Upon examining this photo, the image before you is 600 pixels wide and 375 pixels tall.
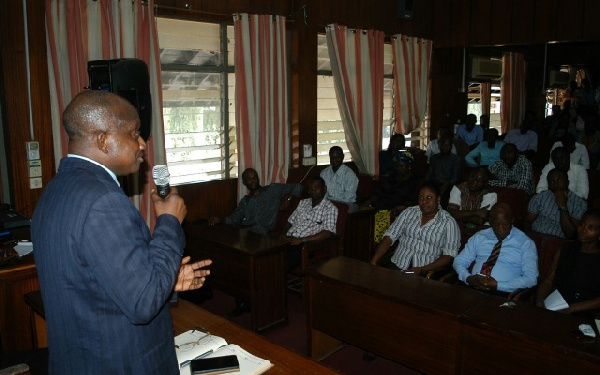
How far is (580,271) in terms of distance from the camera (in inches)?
128

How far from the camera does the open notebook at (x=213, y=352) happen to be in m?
1.84

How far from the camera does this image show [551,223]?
4473mm

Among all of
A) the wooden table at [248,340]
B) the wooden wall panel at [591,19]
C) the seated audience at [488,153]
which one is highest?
the wooden wall panel at [591,19]

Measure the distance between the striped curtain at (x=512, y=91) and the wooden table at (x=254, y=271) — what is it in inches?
240

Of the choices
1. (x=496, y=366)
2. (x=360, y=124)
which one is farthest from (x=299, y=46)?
(x=496, y=366)

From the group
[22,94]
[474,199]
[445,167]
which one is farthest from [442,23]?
[22,94]

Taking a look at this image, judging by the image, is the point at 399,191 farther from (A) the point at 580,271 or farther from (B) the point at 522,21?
(B) the point at 522,21

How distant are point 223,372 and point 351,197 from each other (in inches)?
175

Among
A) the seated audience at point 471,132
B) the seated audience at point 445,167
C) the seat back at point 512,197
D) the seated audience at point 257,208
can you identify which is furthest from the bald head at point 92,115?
the seated audience at point 471,132

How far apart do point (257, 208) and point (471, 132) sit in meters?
4.71

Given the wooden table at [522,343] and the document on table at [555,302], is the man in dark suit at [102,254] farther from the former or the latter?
the document on table at [555,302]

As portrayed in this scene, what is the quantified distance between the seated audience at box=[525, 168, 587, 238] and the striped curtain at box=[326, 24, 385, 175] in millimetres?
2911

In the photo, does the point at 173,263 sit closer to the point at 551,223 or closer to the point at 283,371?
the point at 283,371

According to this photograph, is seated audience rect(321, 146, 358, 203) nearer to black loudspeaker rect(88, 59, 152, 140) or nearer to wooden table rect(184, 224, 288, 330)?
wooden table rect(184, 224, 288, 330)
